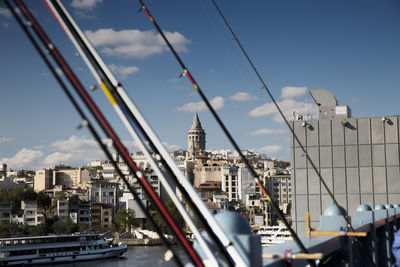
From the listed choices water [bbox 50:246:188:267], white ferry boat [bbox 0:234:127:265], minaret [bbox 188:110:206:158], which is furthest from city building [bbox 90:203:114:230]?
minaret [bbox 188:110:206:158]

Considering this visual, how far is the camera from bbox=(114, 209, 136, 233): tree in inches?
2216

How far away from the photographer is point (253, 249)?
5.45 ft

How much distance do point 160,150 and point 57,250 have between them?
124ft

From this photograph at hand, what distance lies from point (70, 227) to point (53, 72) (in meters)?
51.2

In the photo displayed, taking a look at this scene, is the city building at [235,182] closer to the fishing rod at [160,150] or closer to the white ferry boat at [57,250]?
the white ferry boat at [57,250]

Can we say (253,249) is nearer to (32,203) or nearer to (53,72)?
(53,72)

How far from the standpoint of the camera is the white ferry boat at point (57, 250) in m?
A: 35.3

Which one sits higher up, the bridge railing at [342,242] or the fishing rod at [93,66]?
the fishing rod at [93,66]

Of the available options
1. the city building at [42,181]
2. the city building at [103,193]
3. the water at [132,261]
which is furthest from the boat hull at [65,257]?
the city building at [42,181]

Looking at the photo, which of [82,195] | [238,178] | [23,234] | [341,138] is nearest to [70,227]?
[23,234]

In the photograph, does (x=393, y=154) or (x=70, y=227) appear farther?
(x=70, y=227)

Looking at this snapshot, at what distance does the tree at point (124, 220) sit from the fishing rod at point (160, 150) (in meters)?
55.4

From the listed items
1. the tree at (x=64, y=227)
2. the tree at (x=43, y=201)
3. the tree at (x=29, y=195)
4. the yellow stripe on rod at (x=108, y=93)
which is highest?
the yellow stripe on rod at (x=108, y=93)

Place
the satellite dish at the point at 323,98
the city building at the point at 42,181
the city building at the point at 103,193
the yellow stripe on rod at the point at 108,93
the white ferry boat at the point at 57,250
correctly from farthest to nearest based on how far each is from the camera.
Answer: the city building at the point at 42,181 < the city building at the point at 103,193 < the white ferry boat at the point at 57,250 < the satellite dish at the point at 323,98 < the yellow stripe on rod at the point at 108,93
